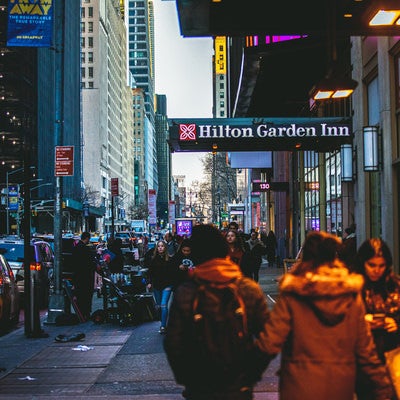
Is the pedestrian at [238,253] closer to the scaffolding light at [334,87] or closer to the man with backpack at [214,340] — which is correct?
the scaffolding light at [334,87]

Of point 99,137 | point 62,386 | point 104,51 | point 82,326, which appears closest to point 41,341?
point 82,326

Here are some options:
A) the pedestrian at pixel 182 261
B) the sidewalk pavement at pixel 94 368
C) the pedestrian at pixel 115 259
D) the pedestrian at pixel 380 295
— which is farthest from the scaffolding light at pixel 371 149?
the pedestrian at pixel 380 295

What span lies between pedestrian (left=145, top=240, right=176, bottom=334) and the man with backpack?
7.97 m

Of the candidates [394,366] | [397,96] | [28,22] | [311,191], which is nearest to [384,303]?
[394,366]

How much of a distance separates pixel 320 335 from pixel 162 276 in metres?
8.50

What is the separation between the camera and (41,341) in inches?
480

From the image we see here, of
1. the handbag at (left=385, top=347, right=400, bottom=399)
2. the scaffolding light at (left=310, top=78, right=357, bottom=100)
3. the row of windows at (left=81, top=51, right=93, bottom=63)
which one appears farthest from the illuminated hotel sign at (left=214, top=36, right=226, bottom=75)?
the handbag at (left=385, top=347, right=400, bottom=399)

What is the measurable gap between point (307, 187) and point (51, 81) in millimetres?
91544

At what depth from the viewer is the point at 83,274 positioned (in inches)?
588

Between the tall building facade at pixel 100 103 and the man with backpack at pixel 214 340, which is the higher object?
the tall building facade at pixel 100 103

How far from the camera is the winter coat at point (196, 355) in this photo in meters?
4.03

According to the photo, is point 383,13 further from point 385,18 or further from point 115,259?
point 115,259

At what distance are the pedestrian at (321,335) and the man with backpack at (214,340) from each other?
0.53 ft

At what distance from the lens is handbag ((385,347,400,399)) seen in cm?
509
